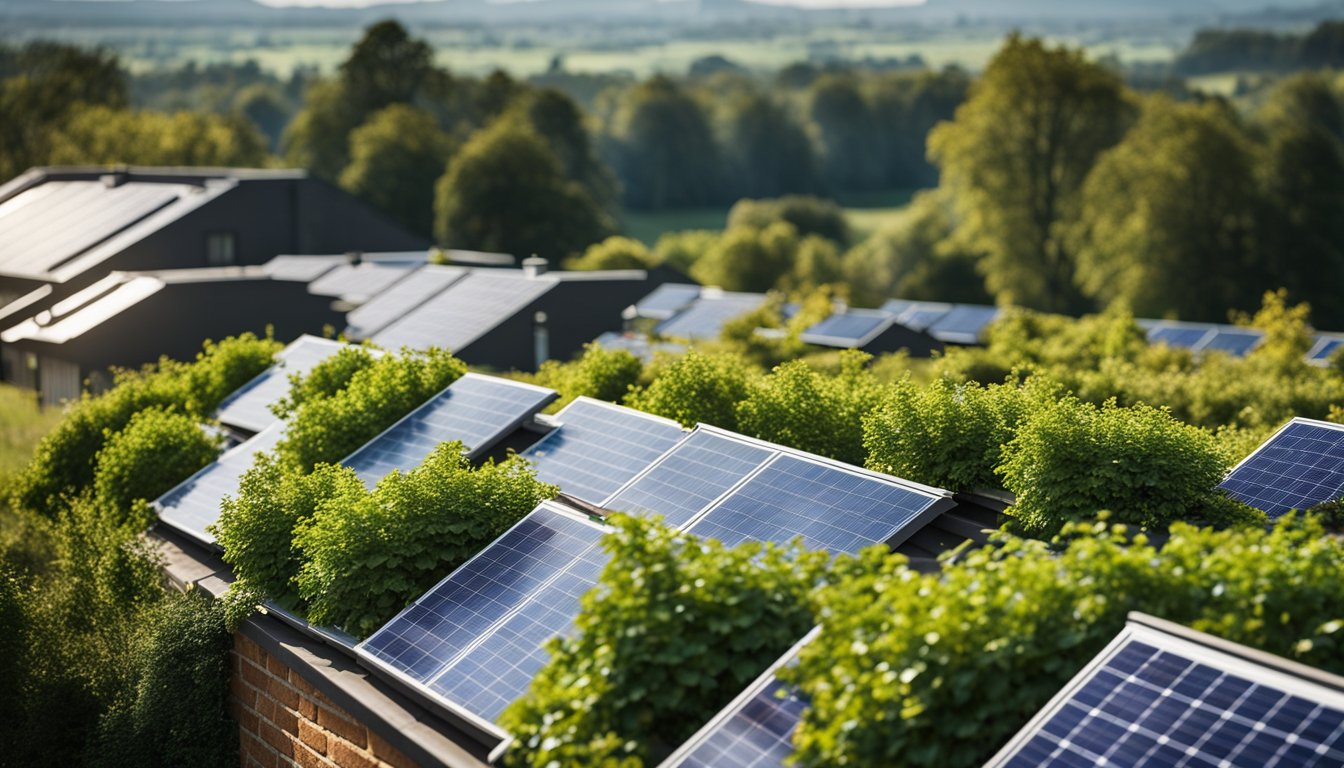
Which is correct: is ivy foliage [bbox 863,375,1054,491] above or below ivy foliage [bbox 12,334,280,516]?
above

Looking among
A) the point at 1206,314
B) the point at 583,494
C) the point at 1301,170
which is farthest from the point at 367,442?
the point at 1301,170

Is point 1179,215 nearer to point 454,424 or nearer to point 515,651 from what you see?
point 454,424

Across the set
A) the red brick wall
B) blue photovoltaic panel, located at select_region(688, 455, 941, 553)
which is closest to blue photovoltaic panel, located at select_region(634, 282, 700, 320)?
the red brick wall

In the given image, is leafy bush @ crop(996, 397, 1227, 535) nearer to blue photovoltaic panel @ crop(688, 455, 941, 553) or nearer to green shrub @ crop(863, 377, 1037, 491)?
blue photovoltaic panel @ crop(688, 455, 941, 553)

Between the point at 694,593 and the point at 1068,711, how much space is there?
2395 millimetres

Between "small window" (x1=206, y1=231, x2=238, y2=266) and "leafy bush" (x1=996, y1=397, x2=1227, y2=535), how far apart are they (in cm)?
4847

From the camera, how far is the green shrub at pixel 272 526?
1253 cm

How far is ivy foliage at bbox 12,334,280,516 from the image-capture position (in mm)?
19094

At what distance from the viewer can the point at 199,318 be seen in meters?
39.0

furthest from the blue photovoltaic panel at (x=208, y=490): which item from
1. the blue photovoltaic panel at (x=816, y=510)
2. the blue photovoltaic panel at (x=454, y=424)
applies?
the blue photovoltaic panel at (x=816, y=510)

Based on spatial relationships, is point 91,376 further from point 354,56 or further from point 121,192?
point 354,56

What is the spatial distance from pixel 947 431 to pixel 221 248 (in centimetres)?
4769

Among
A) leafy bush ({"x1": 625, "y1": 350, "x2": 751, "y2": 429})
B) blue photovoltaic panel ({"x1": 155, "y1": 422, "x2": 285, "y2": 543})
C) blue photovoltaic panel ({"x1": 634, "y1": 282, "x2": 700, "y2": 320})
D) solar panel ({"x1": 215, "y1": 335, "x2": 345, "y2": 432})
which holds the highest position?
leafy bush ({"x1": 625, "y1": 350, "x2": 751, "y2": 429})

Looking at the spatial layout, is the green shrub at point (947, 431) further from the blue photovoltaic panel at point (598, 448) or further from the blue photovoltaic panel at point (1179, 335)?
the blue photovoltaic panel at point (1179, 335)
